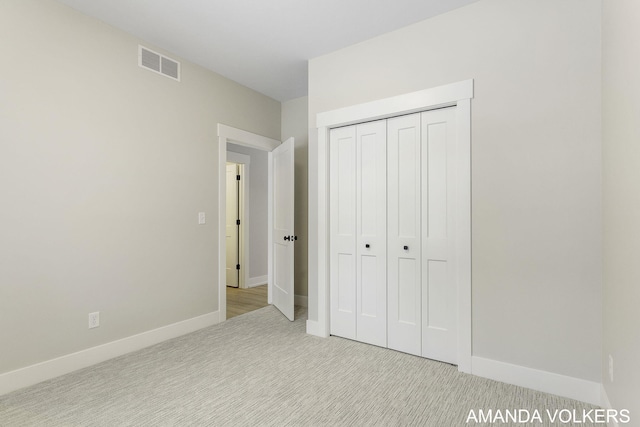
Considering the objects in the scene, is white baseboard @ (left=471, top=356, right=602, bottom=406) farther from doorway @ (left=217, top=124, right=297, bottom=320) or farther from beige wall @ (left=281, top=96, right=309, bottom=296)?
beige wall @ (left=281, top=96, right=309, bottom=296)

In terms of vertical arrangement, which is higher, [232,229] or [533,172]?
[533,172]

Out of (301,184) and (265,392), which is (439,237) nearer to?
(265,392)

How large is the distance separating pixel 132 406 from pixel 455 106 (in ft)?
9.85

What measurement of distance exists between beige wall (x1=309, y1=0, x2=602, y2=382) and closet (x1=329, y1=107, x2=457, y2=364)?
24 cm

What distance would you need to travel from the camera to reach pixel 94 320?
2584 mm

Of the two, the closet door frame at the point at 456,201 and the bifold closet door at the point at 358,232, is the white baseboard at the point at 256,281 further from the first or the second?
the bifold closet door at the point at 358,232

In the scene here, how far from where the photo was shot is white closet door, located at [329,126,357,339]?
3039mm

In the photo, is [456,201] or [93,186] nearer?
[456,201]

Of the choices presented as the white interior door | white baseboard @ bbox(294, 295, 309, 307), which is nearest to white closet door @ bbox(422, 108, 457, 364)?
white baseboard @ bbox(294, 295, 309, 307)

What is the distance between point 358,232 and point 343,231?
0.54 feet

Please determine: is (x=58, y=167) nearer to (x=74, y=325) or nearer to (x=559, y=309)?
(x=74, y=325)

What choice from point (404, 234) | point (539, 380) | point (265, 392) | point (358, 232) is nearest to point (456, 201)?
point (404, 234)

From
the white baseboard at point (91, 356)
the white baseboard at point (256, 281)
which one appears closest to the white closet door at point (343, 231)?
the white baseboard at point (91, 356)

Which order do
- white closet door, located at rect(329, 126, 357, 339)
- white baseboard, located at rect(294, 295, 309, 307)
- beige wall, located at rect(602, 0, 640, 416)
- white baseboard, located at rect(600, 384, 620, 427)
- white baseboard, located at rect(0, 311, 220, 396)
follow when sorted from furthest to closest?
white baseboard, located at rect(294, 295, 309, 307) < white closet door, located at rect(329, 126, 357, 339) < white baseboard, located at rect(0, 311, 220, 396) < white baseboard, located at rect(600, 384, 620, 427) < beige wall, located at rect(602, 0, 640, 416)
